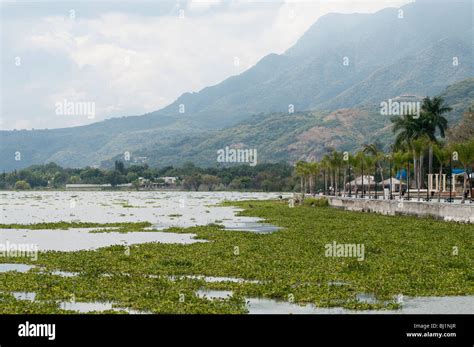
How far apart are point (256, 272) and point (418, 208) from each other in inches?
1490

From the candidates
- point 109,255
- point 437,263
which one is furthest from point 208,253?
point 437,263

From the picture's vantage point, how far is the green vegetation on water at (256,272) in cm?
2312

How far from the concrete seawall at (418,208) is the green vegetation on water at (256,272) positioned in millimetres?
8495

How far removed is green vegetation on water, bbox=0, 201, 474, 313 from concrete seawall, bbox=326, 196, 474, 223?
8.49 meters

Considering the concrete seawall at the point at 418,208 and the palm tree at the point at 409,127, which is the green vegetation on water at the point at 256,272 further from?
the palm tree at the point at 409,127

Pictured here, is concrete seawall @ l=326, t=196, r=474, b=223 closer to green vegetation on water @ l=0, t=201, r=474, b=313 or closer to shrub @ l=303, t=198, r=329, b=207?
green vegetation on water @ l=0, t=201, r=474, b=313

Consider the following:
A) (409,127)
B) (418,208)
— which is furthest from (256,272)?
(409,127)

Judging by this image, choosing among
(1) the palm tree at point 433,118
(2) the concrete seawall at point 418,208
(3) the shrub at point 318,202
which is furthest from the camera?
(1) the palm tree at point 433,118

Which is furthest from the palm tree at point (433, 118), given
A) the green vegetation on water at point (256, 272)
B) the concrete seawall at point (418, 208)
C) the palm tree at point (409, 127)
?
the green vegetation on water at point (256, 272)

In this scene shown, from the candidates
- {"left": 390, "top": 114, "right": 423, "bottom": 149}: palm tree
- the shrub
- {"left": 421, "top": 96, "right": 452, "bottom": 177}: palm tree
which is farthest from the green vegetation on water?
{"left": 421, "top": 96, "right": 452, "bottom": 177}: palm tree

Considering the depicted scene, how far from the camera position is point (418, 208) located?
6362 cm

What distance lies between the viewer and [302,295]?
23.8m
